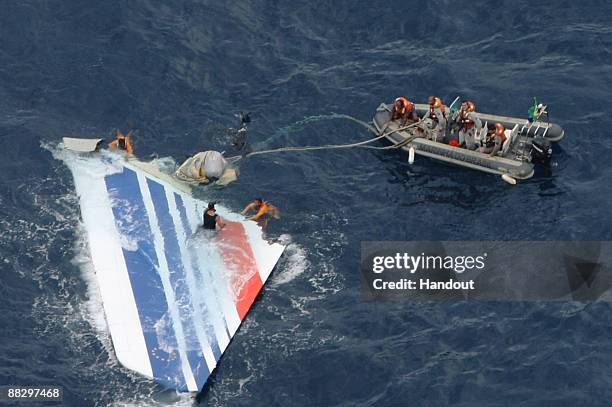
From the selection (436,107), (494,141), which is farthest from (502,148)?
(436,107)

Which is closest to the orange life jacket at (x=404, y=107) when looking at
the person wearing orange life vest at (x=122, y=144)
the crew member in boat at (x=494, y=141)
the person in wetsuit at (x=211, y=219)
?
the crew member in boat at (x=494, y=141)

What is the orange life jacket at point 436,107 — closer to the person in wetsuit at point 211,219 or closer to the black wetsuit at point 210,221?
the person in wetsuit at point 211,219

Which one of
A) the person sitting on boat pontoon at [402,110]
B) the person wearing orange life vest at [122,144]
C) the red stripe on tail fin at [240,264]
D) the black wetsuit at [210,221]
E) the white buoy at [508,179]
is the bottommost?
the red stripe on tail fin at [240,264]

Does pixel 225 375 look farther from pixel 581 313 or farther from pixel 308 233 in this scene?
pixel 581 313

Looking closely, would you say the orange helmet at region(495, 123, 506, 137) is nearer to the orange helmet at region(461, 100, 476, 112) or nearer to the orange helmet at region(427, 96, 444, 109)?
the orange helmet at region(461, 100, 476, 112)

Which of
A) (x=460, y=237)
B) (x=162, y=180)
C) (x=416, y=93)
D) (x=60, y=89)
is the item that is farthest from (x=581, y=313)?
(x=60, y=89)
